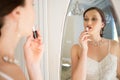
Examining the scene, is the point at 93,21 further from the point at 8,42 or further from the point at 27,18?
the point at 8,42

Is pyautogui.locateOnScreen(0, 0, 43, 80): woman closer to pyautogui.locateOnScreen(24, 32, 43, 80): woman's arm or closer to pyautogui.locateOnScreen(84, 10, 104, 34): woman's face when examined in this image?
pyautogui.locateOnScreen(24, 32, 43, 80): woman's arm

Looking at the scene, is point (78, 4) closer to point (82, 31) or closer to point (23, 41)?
point (82, 31)

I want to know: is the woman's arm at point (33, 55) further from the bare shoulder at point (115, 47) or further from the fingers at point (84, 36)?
the bare shoulder at point (115, 47)

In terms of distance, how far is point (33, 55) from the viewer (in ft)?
3.86

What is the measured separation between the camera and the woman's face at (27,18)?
1.14m

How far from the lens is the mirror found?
1.35m

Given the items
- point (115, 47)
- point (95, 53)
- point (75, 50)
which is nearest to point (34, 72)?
point (75, 50)

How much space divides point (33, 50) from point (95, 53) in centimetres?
44

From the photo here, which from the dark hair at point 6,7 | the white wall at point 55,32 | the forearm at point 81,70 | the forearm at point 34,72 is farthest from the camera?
the forearm at point 81,70

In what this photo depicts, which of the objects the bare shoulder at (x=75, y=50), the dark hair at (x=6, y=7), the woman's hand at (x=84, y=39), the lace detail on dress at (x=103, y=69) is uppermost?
the dark hair at (x=6, y=7)

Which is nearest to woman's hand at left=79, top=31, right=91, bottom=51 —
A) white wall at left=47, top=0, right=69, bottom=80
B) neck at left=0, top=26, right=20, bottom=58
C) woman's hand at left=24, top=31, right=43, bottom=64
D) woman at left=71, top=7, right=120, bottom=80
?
woman at left=71, top=7, right=120, bottom=80

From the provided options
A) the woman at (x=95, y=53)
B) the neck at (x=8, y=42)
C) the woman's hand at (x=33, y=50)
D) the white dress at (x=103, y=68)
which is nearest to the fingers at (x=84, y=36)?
the woman at (x=95, y=53)

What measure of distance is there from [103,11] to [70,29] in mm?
252

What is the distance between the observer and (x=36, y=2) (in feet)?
3.97
